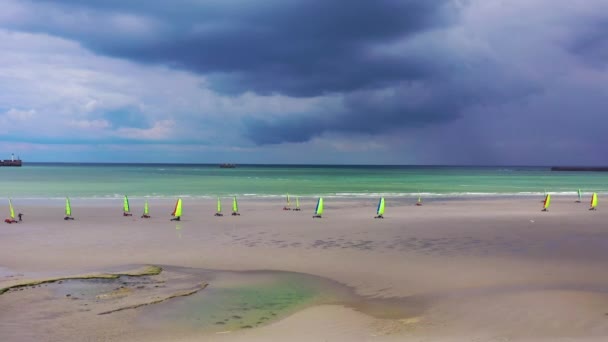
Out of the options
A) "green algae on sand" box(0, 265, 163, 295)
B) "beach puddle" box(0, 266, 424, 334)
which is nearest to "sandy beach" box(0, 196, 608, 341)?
"beach puddle" box(0, 266, 424, 334)

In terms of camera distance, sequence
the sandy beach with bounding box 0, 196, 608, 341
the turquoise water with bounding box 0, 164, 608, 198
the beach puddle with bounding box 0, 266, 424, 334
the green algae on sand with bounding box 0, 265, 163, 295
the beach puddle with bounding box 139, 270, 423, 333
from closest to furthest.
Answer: the sandy beach with bounding box 0, 196, 608, 341
the beach puddle with bounding box 139, 270, 423, 333
the beach puddle with bounding box 0, 266, 424, 334
the green algae on sand with bounding box 0, 265, 163, 295
the turquoise water with bounding box 0, 164, 608, 198

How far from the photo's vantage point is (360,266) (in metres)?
13.9

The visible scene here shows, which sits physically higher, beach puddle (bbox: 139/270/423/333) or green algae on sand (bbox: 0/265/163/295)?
green algae on sand (bbox: 0/265/163/295)

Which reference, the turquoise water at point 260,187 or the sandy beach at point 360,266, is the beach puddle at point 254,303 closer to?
the sandy beach at point 360,266

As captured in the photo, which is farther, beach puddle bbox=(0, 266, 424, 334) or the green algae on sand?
the green algae on sand

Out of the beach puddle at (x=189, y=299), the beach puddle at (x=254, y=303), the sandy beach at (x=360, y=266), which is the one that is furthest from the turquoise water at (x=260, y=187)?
the beach puddle at (x=254, y=303)

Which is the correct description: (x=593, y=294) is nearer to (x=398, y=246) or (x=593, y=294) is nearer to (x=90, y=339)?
(x=398, y=246)

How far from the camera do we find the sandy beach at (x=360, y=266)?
8.40m

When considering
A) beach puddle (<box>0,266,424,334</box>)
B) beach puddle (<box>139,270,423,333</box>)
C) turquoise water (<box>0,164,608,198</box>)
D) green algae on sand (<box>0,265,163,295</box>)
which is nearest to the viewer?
beach puddle (<box>139,270,423,333</box>)

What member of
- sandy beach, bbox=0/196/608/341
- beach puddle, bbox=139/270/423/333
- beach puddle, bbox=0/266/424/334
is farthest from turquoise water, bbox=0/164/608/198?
beach puddle, bbox=139/270/423/333

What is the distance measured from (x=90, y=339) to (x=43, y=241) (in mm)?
12122

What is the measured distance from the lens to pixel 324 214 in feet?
95.3

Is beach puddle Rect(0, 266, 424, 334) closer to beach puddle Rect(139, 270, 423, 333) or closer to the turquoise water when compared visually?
beach puddle Rect(139, 270, 423, 333)

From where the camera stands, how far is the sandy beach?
840cm
